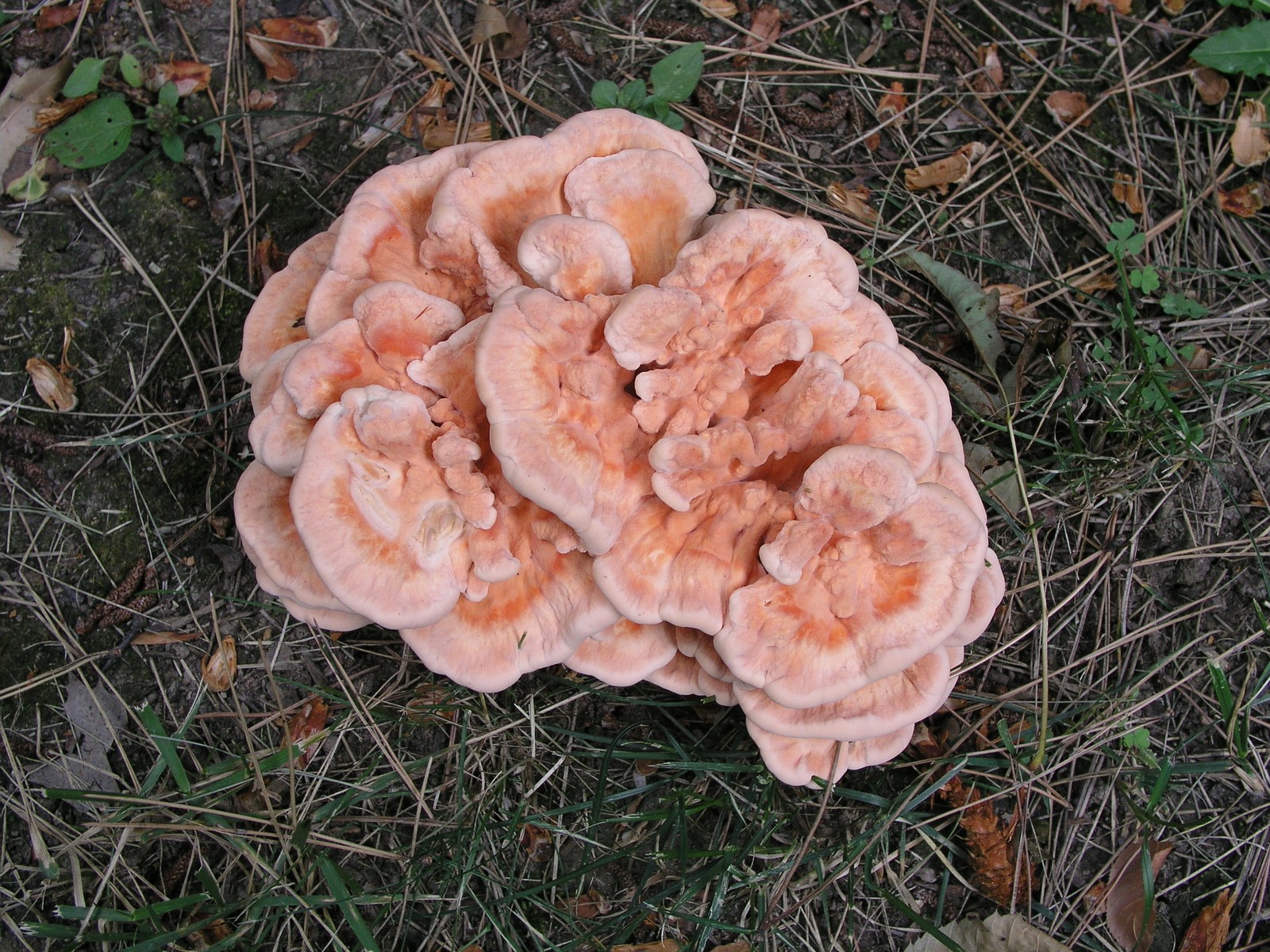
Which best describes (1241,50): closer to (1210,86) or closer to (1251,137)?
(1210,86)

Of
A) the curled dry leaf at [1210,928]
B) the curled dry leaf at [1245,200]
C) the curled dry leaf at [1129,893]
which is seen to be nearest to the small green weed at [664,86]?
the curled dry leaf at [1245,200]

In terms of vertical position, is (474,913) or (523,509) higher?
(523,509)

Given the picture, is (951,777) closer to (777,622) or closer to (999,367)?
(777,622)

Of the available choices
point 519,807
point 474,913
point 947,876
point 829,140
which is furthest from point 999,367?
point 474,913

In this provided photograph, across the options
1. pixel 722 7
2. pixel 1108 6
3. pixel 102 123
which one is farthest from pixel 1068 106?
pixel 102 123

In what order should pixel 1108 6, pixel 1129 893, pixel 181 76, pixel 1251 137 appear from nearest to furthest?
pixel 1129 893 < pixel 181 76 < pixel 1251 137 < pixel 1108 6
